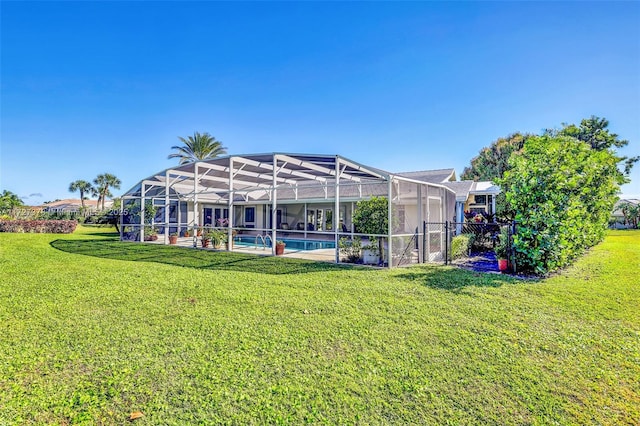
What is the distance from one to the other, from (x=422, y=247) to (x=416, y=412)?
325 inches

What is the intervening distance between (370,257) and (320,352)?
6437mm

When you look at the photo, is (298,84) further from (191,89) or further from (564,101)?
(564,101)

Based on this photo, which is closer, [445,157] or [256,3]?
[256,3]

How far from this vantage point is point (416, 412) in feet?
8.50

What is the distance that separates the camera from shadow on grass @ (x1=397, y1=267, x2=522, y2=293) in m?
6.85

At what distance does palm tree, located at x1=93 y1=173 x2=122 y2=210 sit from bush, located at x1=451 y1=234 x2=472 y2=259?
62.6m

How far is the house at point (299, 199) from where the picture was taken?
10578mm

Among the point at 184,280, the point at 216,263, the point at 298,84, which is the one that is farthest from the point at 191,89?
the point at 184,280

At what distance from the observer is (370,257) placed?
32.4 feet

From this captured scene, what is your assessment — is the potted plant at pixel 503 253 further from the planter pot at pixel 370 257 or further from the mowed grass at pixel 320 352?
the planter pot at pixel 370 257

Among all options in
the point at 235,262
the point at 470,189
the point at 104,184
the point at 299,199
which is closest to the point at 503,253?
the point at 235,262

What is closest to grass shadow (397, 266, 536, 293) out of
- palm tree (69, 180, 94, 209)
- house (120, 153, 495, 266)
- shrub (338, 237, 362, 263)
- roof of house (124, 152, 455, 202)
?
house (120, 153, 495, 266)

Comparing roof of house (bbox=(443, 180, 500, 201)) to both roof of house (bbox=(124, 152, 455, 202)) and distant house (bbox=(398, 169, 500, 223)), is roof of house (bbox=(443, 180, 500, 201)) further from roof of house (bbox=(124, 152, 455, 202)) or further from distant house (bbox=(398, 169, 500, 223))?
roof of house (bbox=(124, 152, 455, 202))

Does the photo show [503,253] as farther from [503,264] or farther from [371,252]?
[371,252]
